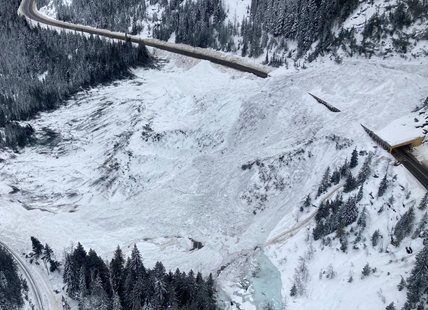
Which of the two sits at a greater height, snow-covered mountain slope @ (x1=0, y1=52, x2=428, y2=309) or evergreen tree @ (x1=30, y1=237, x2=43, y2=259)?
snow-covered mountain slope @ (x1=0, y1=52, x2=428, y2=309)

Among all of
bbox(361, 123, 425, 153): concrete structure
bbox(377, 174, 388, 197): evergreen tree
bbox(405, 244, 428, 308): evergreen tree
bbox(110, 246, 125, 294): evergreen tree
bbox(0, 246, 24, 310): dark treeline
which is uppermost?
bbox(361, 123, 425, 153): concrete structure

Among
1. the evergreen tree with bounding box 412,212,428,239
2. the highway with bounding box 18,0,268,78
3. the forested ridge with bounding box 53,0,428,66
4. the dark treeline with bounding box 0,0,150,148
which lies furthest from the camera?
the highway with bounding box 18,0,268,78

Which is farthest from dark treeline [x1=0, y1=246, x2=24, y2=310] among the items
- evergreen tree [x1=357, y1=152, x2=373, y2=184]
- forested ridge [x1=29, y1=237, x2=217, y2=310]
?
evergreen tree [x1=357, y1=152, x2=373, y2=184]

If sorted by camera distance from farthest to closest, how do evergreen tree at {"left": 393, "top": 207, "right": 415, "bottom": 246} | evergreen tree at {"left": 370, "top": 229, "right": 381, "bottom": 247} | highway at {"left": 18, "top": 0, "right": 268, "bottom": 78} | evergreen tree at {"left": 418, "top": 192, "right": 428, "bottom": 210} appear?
highway at {"left": 18, "top": 0, "right": 268, "bottom": 78} < evergreen tree at {"left": 370, "top": 229, "right": 381, "bottom": 247} < evergreen tree at {"left": 418, "top": 192, "right": 428, "bottom": 210} < evergreen tree at {"left": 393, "top": 207, "right": 415, "bottom": 246}

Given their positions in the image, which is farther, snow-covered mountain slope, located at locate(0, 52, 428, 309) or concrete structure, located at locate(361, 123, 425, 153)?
concrete structure, located at locate(361, 123, 425, 153)

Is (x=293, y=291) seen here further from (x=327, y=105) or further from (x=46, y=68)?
(x=46, y=68)

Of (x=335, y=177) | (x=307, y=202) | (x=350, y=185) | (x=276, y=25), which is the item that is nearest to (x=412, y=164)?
(x=350, y=185)

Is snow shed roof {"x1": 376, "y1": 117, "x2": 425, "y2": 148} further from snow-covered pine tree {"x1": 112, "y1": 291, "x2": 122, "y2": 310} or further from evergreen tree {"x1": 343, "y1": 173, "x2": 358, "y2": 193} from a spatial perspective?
snow-covered pine tree {"x1": 112, "y1": 291, "x2": 122, "y2": 310}
